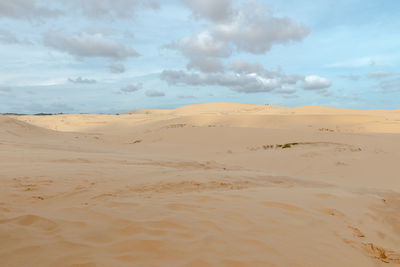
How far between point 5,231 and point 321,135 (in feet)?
49.4

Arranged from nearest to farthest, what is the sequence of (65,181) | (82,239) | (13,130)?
(82,239) < (65,181) < (13,130)

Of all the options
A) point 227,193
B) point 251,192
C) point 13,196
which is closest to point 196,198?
point 227,193

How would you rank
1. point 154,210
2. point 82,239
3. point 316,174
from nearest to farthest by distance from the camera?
point 82,239
point 154,210
point 316,174

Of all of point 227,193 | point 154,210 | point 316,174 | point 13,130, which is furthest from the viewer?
Answer: point 13,130

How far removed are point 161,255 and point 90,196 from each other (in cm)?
236

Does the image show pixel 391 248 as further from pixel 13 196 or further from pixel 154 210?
pixel 13 196

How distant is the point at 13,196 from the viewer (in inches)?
174

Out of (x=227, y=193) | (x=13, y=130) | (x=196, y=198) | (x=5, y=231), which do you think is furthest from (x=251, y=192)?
(x=13, y=130)

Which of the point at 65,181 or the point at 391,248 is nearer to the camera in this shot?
the point at 391,248

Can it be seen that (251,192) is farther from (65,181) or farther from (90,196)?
(65,181)

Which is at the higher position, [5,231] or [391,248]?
[5,231]

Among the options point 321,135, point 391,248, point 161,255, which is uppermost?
point 321,135

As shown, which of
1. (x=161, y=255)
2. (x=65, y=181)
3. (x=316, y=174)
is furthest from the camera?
(x=316, y=174)

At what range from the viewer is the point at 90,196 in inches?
182
